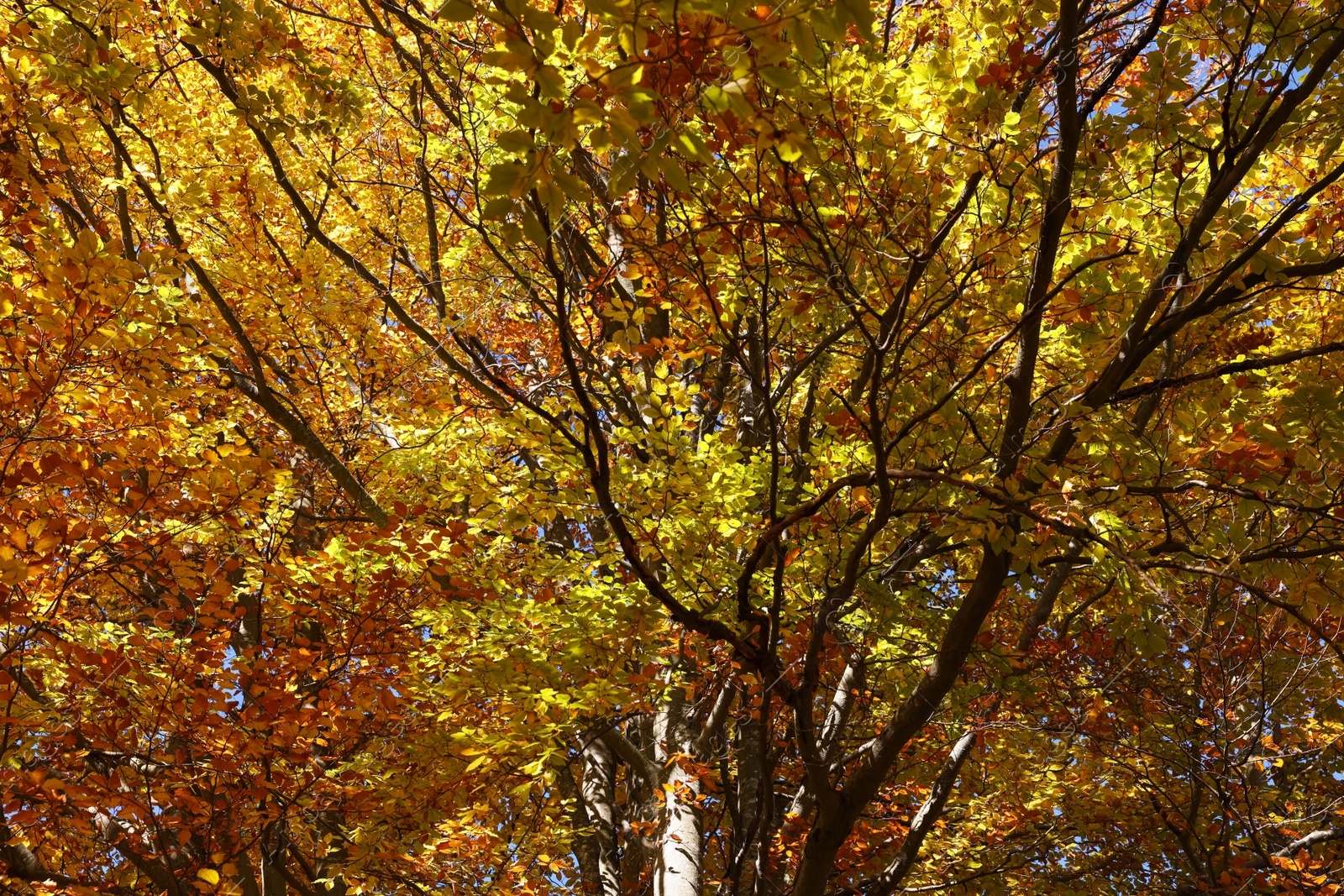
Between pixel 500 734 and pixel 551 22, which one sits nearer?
pixel 551 22

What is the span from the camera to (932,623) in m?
5.99

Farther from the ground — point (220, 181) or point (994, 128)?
point (220, 181)

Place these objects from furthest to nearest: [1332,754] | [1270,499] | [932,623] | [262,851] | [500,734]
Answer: [1332,754] < [262,851] < [932,623] < [500,734] < [1270,499]

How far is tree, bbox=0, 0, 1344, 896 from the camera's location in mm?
3670

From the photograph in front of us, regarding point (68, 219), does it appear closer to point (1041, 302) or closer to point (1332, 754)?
point (1041, 302)

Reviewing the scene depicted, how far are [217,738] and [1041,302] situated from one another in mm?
6150

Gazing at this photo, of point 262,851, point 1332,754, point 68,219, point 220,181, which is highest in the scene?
point 220,181

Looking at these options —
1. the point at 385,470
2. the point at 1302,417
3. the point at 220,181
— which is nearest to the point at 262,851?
the point at 385,470

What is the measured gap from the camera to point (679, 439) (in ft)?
17.2

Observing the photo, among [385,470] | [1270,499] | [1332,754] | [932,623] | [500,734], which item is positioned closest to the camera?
[1270,499]

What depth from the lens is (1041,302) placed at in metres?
3.61

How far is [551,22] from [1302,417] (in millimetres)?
3819

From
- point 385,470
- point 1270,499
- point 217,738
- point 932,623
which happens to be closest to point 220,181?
point 385,470

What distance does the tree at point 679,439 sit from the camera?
144 inches
